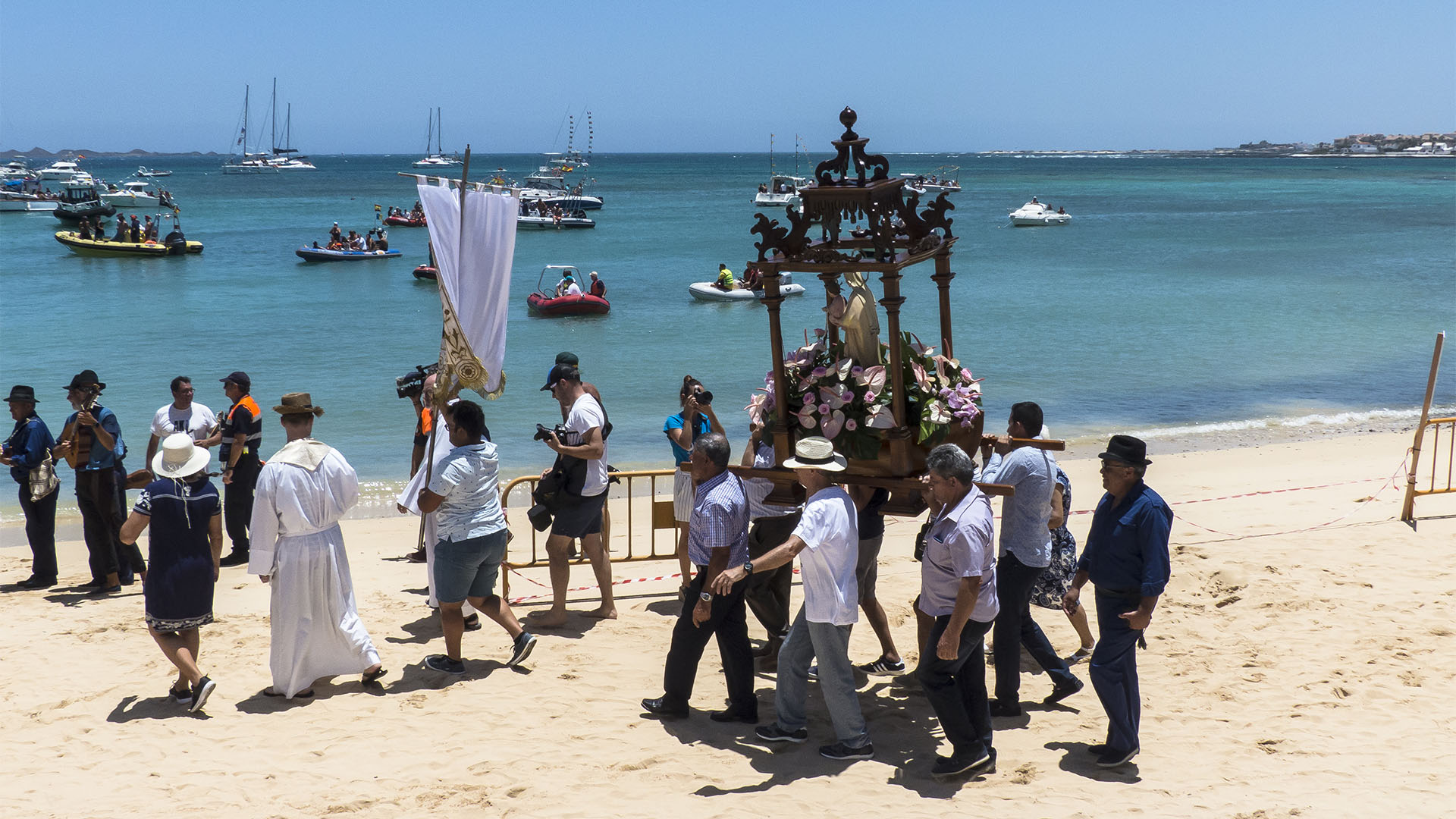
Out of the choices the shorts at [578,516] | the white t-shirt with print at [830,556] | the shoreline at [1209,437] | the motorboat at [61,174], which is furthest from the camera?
the motorboat at [61,174]

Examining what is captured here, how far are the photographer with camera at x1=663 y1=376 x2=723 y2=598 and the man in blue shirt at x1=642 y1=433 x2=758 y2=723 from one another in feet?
6.06

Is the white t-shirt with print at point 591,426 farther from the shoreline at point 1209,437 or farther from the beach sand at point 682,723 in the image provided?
the shoreline at point 1209,437

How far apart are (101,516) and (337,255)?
3912cm

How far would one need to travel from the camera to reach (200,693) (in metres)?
6.06

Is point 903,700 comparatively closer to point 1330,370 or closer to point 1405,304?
point 1330,370

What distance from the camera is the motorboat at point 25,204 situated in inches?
2945

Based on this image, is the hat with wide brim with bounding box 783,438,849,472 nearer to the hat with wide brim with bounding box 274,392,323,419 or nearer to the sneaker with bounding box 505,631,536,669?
the sneaker with bounding box 505,631,536,669

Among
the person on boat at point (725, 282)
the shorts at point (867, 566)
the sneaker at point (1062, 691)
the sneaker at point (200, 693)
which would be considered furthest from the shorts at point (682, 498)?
the person on boat at point (725, 282)

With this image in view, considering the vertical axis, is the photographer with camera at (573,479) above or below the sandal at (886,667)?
above

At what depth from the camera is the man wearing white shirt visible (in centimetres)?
882

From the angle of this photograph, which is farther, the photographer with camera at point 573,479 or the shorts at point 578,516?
the shorts at point 578,516

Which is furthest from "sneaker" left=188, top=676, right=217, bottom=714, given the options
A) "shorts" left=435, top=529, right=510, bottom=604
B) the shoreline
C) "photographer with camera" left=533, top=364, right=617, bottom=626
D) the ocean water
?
the ocean water

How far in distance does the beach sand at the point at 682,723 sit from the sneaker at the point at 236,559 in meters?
0.82

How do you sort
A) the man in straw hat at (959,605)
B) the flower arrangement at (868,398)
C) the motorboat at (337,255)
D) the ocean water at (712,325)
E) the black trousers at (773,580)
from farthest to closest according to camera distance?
the motorboat at (337,255) → the ocean water at (712,325) → the black trousers at (773,580) → the flower arrangement at (868,398) → the man in straw hat at (959,605)
